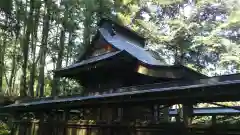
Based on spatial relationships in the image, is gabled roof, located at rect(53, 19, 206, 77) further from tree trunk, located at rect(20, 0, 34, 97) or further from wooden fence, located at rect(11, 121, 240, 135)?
tree trunk, located at rect(20, 0, 34, 97)

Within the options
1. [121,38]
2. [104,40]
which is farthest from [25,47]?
[121,38]

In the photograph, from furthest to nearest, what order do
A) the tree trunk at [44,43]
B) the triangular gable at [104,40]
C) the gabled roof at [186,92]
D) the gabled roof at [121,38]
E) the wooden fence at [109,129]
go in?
the tree trunk at [44,43] < the triangular gable at [104,40] < the gabled roof at [121,38] < the wooden fence at [109,129] < the gabled roof at [186,92]

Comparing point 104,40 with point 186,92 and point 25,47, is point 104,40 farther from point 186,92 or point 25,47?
point 186,92

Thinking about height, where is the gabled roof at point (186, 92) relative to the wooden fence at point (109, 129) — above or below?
above

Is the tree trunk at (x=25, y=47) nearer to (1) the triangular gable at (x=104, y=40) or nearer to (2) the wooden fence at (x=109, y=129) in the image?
(1) the triangular gable at (x=104, y=40)

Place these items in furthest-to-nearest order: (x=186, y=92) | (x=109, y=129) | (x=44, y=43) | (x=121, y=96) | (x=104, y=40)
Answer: (x=44, y=43)
(x=104, y=40)
(x=109, y=129)
(x=121, y=96)
(x=186, y=92)

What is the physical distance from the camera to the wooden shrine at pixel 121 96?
6500 millimetres

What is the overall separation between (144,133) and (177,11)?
752 inches

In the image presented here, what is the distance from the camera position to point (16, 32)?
1978 cm

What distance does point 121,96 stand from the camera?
7.60 meters

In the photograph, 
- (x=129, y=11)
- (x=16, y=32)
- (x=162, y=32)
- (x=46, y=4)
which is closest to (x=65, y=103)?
(x=46, y=4)

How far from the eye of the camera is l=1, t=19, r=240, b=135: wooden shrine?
6500 mm

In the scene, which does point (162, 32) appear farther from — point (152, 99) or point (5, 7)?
point (152, 99)

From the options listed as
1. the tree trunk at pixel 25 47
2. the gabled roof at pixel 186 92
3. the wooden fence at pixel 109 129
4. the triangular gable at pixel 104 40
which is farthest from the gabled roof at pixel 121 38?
the gabled roof at pixel 186 92
